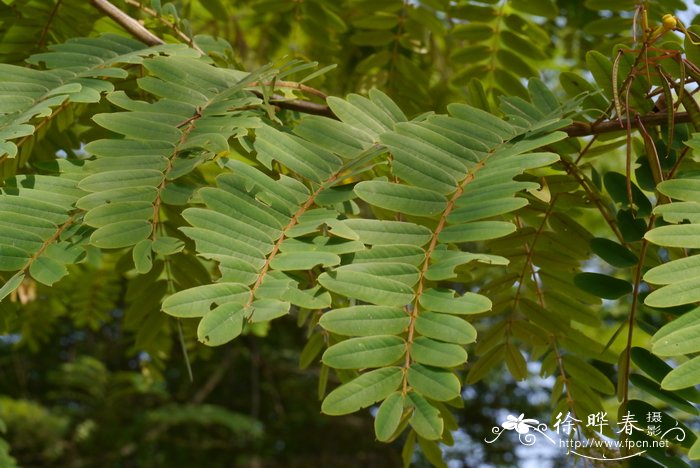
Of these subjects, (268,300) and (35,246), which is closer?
(268,300)

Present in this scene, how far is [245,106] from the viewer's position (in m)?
1.15

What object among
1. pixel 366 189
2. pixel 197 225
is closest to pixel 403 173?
pixel 366 189

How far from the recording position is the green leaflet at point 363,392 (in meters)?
0.76

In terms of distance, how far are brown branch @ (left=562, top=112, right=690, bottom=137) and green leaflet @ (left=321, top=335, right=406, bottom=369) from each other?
1.65 feet

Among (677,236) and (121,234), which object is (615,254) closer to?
(677,236)

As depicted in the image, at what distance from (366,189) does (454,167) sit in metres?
0.13

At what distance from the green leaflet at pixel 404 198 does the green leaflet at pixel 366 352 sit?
0.19 metres

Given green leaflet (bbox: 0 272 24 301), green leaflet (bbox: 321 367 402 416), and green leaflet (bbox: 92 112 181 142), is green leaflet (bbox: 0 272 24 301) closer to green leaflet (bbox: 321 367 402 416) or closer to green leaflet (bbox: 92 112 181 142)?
green leaflet (bbox: 92 112 181 142)

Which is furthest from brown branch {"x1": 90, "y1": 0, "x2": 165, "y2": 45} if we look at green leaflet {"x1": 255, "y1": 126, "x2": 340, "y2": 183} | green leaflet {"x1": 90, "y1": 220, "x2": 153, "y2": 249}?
green leaflet {"x1": 90, "y1": 220, "x2": 153, "y2": 249}

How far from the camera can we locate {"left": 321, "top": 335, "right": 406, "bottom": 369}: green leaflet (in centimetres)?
79

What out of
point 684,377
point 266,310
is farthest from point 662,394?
point 266,310

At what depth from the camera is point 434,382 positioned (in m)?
0.78

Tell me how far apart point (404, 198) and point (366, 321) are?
191mm

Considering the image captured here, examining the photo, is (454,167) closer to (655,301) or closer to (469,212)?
(469,212)
